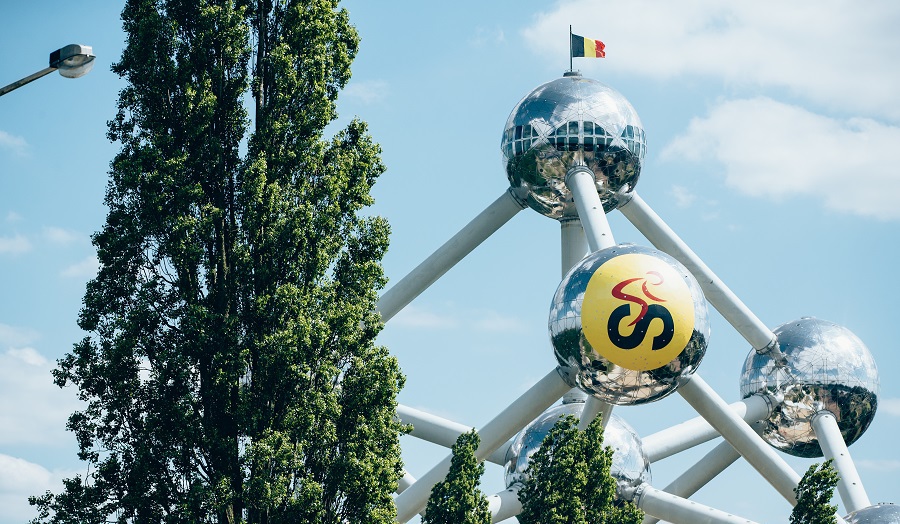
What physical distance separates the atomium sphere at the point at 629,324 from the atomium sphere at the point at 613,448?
15.2 feet

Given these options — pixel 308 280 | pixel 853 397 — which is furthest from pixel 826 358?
pixel 308 280

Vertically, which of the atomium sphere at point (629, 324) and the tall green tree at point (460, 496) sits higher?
the atomium sphere at point (629, 324)

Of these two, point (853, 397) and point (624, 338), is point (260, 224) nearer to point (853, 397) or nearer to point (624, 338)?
point (624, 338)

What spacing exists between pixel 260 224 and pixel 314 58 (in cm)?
303

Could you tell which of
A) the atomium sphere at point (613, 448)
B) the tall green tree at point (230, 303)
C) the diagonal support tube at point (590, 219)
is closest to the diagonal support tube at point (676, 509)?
the atomium sphere at point (613, 448)

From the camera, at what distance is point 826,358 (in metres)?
31.8

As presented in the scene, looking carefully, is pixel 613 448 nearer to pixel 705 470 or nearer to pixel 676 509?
pixel 676 509

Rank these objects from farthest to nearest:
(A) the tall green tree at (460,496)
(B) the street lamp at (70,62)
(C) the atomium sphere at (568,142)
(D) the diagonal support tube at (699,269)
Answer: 1. (D) the diagonal support tube at (699,269)
2. (C) the atomium sphere at (568,142)
3. (A) the tall green tree at (460,496)
4. (B) the street lamp at (70,62)

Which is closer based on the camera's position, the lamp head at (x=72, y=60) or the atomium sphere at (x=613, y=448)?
the lamp head at (x=72, y=60)

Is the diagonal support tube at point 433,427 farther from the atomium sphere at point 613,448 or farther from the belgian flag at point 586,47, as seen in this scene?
the belgian flag at point 586,47

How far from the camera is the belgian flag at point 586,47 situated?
1230 inches

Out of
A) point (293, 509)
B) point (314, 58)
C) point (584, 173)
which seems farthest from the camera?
point (584, 173)

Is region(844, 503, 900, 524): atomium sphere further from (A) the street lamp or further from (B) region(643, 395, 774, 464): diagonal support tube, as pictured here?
(A) the street lamp

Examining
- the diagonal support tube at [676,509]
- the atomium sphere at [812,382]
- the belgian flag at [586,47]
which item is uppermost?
the belgian flag at [586,47]
